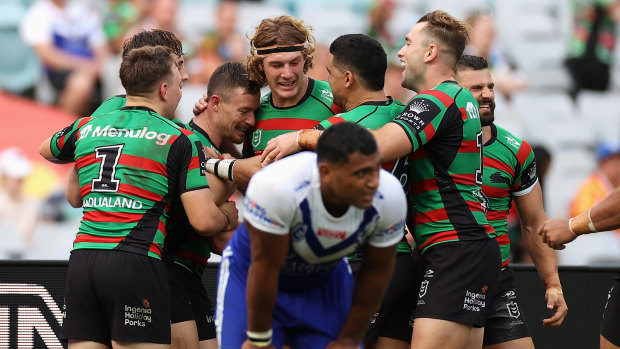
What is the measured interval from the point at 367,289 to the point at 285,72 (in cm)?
186

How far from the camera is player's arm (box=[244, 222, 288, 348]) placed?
395 centimetres

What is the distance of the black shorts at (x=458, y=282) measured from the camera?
16.4 feet

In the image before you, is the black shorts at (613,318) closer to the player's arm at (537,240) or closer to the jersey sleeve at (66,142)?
the player's arm at (537,240)

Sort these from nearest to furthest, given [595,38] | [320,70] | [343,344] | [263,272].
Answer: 1. [263,272]
2. [343,344]
3. [320,70]
4. [595,38]

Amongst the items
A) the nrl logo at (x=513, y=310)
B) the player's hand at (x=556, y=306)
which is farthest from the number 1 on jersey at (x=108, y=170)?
the player's hand at (x=556, y=306)

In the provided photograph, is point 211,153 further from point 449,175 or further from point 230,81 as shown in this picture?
point 449,175

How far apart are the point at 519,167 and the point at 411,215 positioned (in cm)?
113

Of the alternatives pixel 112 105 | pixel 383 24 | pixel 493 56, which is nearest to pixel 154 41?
pixel 112 105

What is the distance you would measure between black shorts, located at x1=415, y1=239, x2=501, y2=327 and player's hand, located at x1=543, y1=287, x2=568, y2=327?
0.91m

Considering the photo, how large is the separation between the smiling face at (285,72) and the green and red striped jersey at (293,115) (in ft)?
0.32

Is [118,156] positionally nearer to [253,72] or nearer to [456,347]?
[253,72]

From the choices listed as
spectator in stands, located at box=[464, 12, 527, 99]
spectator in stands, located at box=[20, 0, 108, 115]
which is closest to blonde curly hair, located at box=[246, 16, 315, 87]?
spectator in stands, located at box=[464, 12, 527, 99]

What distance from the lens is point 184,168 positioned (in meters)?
5.13

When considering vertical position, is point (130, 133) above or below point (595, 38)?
below
